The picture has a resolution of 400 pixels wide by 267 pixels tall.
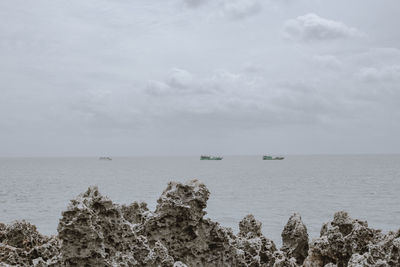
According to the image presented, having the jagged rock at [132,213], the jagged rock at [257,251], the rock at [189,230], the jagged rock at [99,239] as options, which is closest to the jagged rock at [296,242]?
the jagged rock at [257,251]

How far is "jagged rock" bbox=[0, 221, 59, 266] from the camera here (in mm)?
7844

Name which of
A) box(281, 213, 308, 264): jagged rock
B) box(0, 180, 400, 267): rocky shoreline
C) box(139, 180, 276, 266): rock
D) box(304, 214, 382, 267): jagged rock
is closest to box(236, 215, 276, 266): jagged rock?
box(0, 180, 400, 267): rocky shoreline

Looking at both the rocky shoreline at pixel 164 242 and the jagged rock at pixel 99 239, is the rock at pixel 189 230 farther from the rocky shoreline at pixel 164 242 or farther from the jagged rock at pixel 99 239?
the jagged rock at pixel 99 239

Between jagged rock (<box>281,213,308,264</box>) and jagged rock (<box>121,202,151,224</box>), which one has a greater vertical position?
jagged rock (<box>121,202,151,224</box>)

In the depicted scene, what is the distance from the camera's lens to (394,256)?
6.75 meters

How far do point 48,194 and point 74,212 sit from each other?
6258cm

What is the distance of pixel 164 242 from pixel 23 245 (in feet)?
10.6

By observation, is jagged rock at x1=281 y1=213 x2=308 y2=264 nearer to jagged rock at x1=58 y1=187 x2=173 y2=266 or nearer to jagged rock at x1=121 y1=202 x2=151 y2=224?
jagged rock at x1=121 y1=202 x2=151 y2=224

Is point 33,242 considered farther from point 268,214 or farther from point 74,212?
point 268,214

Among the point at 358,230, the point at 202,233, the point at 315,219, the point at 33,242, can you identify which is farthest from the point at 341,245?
the point at 315,219

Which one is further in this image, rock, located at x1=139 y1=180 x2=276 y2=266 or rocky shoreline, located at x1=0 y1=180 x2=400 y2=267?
rock, located at x1=139 y1=180 x2=276 y2=266

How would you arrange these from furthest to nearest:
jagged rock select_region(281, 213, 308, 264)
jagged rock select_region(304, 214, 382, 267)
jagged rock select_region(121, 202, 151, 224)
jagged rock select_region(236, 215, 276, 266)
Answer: jagged rock select_region(281, 213, 308, 264) → jagged rock select_region(121, 202, 151, 224) → jagged rock select_region(304, 214, 382, 267) → jagged rock select_region(236, 215, 276, 266)

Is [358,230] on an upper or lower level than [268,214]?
upper

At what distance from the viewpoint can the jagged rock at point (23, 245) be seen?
25.7ft
